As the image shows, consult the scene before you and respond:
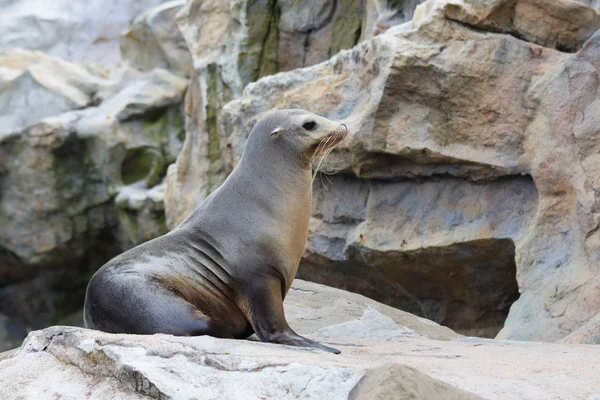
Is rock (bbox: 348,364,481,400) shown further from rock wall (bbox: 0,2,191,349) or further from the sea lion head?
rock wall (bbox: 0,2,191,349)

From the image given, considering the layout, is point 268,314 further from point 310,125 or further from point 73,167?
point 73,167

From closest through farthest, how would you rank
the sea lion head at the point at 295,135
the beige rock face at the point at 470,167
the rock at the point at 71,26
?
the sea lion head at the point at 295,135
the beige rock face at the point at 470,167
the rock at the point at 71,26

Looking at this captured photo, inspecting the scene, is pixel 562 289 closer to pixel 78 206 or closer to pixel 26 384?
pixel 26 384

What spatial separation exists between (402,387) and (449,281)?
14.1 feet

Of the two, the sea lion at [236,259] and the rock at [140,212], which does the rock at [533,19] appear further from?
the rock at [140,212]

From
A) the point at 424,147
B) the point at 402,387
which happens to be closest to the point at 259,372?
the point at 402,387

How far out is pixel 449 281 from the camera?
269 inches

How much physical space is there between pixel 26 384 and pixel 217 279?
52.7 inches

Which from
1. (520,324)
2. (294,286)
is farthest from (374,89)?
(520,324)

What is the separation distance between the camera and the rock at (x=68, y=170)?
1141 cm

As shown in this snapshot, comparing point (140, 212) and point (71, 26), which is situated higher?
point (71, 26)

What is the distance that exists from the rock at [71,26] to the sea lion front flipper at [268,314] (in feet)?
32.3

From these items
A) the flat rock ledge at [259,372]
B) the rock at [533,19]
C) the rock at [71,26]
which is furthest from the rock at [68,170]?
the flat rock ledge at [259,372]

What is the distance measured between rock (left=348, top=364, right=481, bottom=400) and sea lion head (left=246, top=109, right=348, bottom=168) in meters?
2.13
